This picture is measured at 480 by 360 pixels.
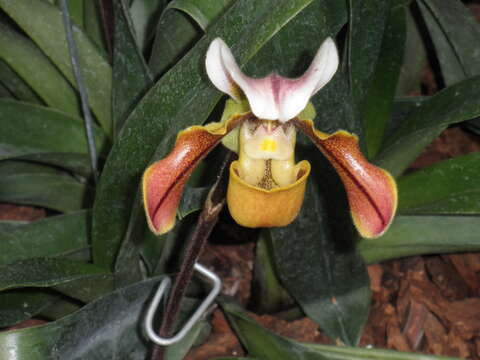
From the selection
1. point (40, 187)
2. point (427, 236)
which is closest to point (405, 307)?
point (427, 236)

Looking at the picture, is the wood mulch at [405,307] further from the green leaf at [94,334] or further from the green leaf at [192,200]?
the green leaf at [192,200]

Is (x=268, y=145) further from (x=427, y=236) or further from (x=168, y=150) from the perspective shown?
(x=427, y=236)

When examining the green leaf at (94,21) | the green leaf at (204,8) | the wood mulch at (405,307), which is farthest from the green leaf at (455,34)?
the green leaf at (94,21)

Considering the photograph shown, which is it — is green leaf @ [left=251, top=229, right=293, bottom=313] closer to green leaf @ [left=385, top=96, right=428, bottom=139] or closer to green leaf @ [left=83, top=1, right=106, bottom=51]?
green leaf @ [left=385, top=96, right=428, bottom=139]

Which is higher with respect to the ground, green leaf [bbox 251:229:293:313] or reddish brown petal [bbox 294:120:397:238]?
reddish brown petal [bbox 294:120:397:238]

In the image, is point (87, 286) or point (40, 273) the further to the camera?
point (87, 286)

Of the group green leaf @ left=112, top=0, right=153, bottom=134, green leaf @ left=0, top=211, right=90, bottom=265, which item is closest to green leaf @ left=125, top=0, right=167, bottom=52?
green leaf @ left=112, top=0, right=153, bottom=134
